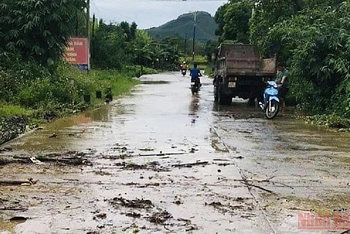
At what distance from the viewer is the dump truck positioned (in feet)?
65.4

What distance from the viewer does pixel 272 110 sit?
15.4 metres

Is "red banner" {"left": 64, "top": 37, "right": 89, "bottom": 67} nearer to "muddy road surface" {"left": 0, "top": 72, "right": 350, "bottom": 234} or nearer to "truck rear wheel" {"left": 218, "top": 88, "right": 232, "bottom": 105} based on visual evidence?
"truck rear wheel" {"left": 218, "top": 88, "right": 232, "bottom": 105}

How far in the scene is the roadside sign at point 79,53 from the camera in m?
28.7

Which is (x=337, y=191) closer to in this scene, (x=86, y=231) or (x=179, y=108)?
(x=86, y=231)

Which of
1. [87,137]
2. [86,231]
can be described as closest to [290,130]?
[87,137]

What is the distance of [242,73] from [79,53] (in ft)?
38.3

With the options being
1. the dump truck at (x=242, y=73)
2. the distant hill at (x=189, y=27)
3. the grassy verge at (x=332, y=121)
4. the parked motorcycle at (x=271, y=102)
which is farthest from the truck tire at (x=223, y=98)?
the distant hill at (x=189, y=27)

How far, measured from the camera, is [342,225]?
16.6 ft

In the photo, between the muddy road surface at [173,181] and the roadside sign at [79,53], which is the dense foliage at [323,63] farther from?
the roadside sign at [79,53]

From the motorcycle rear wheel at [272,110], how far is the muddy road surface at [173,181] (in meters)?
3.10

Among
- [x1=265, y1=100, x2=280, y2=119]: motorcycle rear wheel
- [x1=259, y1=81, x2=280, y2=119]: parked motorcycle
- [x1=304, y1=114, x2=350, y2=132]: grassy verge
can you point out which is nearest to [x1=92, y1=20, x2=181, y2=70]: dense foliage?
[x1=259, y1=81, x2=280, y2=119]: parked motorcycle

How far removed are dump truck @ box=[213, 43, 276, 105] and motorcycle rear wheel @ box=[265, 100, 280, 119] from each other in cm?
441

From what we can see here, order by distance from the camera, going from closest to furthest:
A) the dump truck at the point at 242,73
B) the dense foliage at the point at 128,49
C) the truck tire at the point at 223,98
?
the dump truck at the point at 242,73 → the truck tire at the point at 223,98 → the dense foliage at the point at 128,49

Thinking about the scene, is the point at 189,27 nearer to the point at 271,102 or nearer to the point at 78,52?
the point at 78,52
